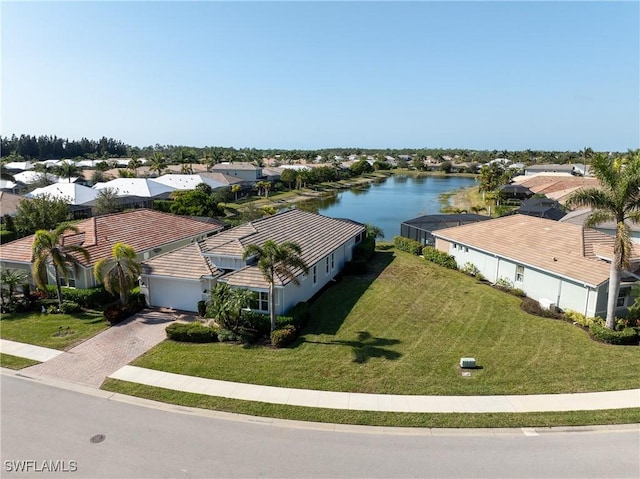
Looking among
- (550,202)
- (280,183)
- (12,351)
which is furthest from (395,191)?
(12,351)

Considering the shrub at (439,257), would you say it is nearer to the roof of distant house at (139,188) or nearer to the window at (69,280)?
the window at (69,280)

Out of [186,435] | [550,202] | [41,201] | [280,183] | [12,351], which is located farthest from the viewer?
[280,183]

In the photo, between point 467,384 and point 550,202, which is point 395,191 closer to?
point 550,202

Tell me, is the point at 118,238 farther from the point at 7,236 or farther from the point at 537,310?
the point at 537,310

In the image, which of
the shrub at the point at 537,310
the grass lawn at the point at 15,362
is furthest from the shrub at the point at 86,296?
the shrub at the point at 537,310

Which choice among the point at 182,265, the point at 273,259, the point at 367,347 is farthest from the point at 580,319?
the point at 182,265

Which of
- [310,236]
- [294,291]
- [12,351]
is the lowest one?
[12,351]
